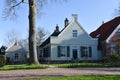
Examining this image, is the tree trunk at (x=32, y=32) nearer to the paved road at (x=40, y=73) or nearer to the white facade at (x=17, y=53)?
the paved road at (x=40, y=73)

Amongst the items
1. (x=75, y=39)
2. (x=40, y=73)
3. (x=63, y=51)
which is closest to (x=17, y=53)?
(x=63, y=51)

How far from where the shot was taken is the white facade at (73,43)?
4456 cm

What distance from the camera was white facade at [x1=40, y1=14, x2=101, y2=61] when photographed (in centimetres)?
4456

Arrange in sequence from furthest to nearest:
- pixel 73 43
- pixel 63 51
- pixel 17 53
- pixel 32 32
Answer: pixel 17 53
pixel 73 43
pixel 63 51
pixel 32 32

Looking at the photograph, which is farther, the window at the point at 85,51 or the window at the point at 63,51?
the window at the point at 85,51

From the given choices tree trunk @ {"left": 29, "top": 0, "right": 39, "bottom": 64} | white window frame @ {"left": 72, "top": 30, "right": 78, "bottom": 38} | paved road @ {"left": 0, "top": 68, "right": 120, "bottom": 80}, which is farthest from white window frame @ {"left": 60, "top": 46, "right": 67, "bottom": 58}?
paved road @ {"left": 0, "top": 68, "right": 120, "bottom": 80}

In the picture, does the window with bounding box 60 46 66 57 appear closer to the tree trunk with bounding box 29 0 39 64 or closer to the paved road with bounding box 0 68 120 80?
the tree trunk with bounding box 29 0 39 64

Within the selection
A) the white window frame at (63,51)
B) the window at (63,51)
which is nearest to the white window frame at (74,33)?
the window at (63,51)

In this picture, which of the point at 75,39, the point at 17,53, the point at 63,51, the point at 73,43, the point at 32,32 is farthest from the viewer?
the point at 17,53

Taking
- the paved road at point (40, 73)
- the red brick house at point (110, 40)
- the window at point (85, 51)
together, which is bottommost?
the paved road at point (40, 73)

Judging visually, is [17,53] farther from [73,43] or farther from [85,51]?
[85,51]

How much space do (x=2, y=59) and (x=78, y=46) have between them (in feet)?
59.8

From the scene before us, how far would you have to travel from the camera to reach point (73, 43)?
149 feet

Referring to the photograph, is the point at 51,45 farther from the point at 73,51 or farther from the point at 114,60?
the point at 114,60
